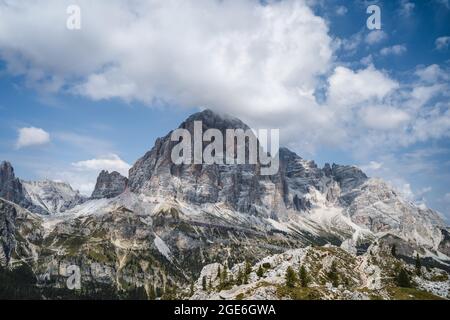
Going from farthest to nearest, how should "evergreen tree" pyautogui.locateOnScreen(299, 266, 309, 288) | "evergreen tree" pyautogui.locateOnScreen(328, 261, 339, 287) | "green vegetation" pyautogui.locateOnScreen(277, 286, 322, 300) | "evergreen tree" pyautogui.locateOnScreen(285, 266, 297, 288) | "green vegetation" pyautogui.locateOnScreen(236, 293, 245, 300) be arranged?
"evergreen tree" pyautogui.locateOnScreen(328, 261, 339, 287)
"evergreen tree" pyautogui.locateOnScreen(299, 266, 309, 288)
"evergreen tree" pyautogui.locateOnScreen(285, 266, 297, 288)
"green vegetation" pyautogui.locateOnScreen(277, 286, 322, 300)
"green vegetation" pyautogui.locateOnScreen(236, 293, 245, 300)

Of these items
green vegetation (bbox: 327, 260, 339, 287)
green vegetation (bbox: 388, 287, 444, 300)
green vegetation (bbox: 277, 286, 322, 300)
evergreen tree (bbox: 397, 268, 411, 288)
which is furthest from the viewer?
green vegetation (bbox: 327, 260, 339, 287)

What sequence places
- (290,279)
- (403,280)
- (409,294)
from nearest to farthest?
(409,294) < (290,279) < (403,280)

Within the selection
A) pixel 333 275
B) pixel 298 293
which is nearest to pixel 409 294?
pixel 333 275

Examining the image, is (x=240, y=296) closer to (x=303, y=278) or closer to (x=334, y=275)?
(x=303, y=278)

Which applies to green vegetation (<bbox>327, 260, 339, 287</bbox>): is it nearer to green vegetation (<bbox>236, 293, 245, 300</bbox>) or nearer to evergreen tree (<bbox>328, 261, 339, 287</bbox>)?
evergreen tree (<bbox>328, 261, 339, 287</bbox>)

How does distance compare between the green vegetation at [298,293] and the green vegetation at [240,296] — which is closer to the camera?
the green vegetation at [240,296]

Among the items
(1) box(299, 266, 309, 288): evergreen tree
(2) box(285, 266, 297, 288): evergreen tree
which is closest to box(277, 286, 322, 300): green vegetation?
(2) box(285, 266, 297, 288): evergreen tree

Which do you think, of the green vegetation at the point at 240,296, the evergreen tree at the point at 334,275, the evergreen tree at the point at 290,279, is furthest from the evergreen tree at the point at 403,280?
the green vegetation at the point at 240,296

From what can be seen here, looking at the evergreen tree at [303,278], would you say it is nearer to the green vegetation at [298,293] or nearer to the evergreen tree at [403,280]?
the green vegetation at [298,293]

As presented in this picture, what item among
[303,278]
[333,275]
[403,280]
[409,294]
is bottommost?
[409,294]

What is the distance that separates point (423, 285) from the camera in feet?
569
